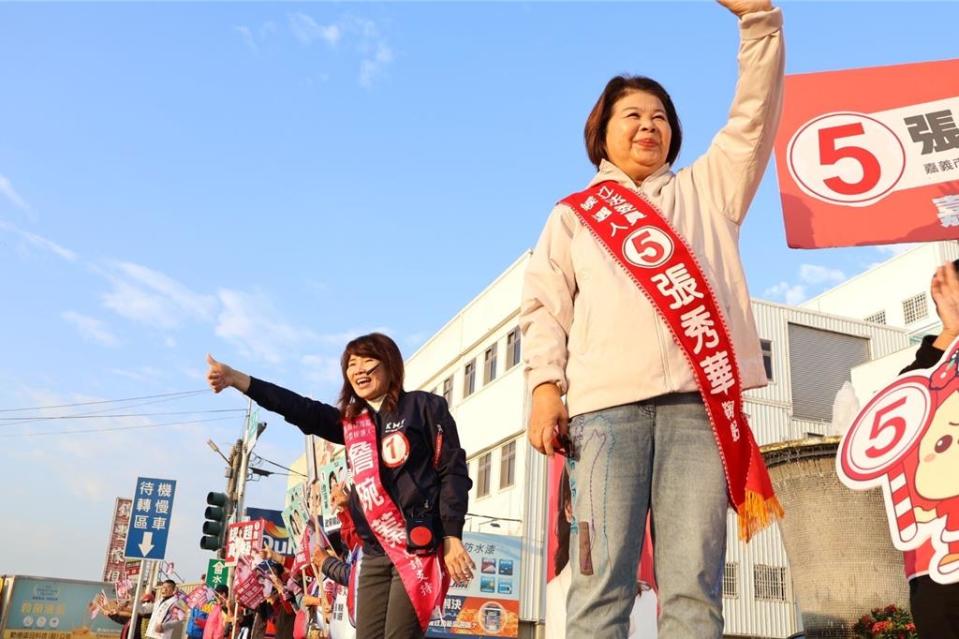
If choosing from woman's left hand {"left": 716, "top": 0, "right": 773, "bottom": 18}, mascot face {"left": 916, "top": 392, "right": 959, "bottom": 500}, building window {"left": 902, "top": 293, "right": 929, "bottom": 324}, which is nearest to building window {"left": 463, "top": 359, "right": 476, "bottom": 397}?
building window {"left": 902, "top": 293, "right": 929, "bottom": 324}

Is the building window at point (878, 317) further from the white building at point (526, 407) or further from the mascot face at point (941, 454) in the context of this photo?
the mascot face at point (941, 454)

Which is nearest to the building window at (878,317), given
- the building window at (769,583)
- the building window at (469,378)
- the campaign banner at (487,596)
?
the building window at (769,583)

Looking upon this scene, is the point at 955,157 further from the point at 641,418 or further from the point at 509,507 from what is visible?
the point at 509,507

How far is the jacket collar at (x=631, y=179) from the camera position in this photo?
2838mm

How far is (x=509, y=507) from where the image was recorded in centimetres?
2470

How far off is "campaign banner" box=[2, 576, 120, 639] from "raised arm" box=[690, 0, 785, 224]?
95.6ft

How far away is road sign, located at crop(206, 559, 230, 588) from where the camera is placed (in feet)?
61.5

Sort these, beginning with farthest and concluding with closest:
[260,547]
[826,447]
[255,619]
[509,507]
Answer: [509,507]
[260,547]
[255,619]
[826,447]

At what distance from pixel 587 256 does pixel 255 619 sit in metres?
10.8

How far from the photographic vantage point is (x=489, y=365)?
27.8m

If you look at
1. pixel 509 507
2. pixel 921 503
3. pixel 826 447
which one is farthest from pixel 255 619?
pixel 509 507

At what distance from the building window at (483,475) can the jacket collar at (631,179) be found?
948 inches

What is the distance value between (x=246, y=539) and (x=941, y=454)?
12.7 metres

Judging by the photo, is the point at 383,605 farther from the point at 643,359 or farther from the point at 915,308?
the point at 915,308
